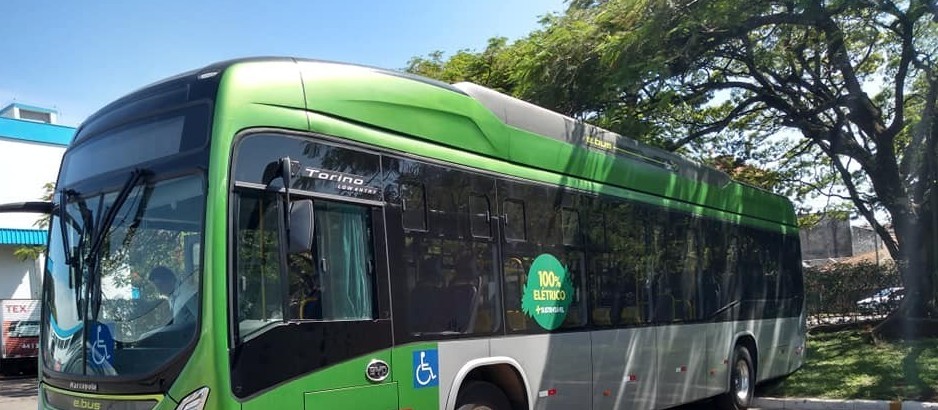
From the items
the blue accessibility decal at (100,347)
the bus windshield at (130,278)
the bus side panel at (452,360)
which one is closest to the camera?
the bus windshield at (130,278)

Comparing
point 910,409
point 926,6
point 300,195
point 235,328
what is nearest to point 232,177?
point 300,195

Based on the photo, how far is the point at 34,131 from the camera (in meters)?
25.6

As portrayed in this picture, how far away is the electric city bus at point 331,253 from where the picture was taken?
4.29 metres

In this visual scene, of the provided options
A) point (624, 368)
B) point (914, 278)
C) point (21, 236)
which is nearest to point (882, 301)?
point (914, 278)

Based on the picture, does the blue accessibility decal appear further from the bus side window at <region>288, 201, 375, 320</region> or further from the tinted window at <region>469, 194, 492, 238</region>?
the tinted window at <region>469, 194, 492, 238</region>

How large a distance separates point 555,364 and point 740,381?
5.20 metres

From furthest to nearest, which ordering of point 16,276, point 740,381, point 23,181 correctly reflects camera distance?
point 16,276 → point 23,181 → point 740,381

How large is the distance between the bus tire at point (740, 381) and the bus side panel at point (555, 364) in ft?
13.3

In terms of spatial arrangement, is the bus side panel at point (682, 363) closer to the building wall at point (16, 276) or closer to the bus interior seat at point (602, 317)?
the bus interior seat at point (602, 317)

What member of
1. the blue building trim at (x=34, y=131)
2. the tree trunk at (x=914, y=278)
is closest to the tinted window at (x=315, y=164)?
the tree trunk at (x=914, y=278)

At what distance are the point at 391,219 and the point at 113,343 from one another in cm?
196

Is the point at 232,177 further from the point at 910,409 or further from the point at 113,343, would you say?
the point at 910,409

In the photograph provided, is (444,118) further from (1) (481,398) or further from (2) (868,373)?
(2) (868,373)

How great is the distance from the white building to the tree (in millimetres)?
18343
